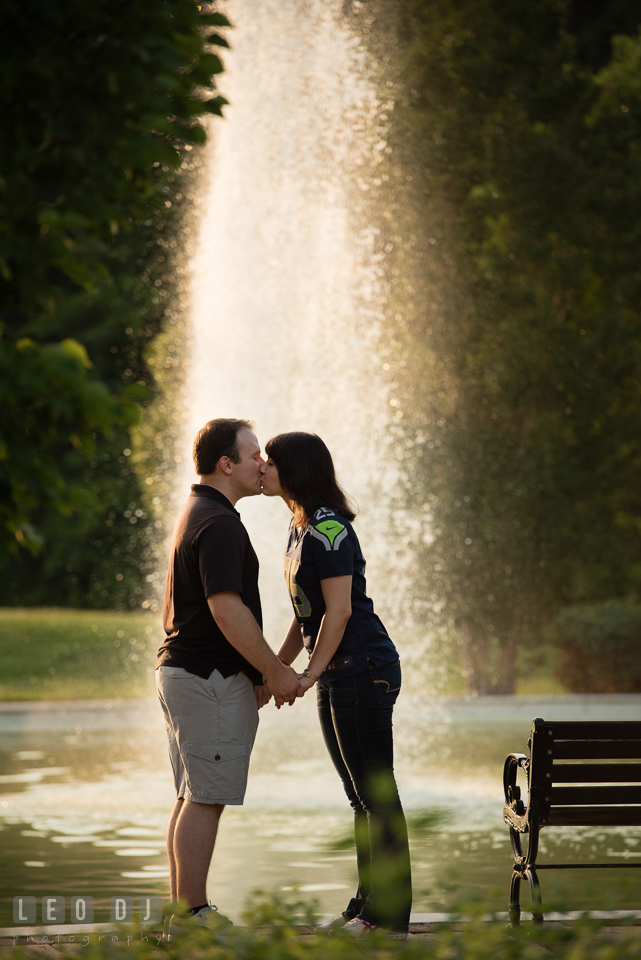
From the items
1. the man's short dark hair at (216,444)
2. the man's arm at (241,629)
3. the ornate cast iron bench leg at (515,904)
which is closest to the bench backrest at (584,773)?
the ornate cast iron bench leg at (515,904)

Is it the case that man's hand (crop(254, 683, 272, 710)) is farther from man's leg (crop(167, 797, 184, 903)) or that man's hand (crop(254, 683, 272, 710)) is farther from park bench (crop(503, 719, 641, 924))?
park bench (crop(503, 719, 641, 924))

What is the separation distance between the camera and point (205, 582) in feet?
11.4

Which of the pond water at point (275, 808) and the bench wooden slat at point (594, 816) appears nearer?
the bench wooden slat at point (594, 816)

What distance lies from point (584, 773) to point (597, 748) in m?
0.10

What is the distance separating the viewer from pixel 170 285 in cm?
2155

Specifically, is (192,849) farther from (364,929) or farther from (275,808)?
(275,808)

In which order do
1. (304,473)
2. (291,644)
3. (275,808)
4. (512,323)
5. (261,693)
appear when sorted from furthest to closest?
(512,323), (275,808), (291,644), (304,473), (261,693)

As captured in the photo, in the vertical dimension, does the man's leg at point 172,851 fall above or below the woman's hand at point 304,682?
below

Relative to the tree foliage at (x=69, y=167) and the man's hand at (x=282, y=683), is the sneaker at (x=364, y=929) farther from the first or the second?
the tree foliage at (x=69, y=167)

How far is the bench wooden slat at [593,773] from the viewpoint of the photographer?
4031 millimetres

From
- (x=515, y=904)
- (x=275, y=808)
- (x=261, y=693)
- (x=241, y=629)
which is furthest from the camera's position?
(x=275, y=808)

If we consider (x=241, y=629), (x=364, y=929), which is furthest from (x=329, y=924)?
(x=241, y=629)

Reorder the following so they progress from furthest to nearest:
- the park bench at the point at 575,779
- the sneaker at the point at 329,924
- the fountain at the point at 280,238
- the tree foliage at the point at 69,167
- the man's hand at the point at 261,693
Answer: the fountain at the point at 280,238 < the park bench at the point at 575,779 < the man's hand at the point at 261,693 < the sneaker at the point at 329,924 < the tree foliage at the point at 69,167

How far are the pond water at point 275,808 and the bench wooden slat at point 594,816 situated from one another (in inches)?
9.7
